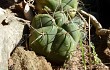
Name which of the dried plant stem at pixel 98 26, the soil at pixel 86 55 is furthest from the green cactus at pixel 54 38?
the dried plant stem at pixel 98 26

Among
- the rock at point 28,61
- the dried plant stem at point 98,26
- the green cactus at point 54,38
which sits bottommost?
the rock at point 28,61

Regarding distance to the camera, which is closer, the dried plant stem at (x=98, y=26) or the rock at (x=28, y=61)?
the rock at (x=28, y=61)

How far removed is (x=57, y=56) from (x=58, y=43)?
0.12 m

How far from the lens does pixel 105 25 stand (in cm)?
372

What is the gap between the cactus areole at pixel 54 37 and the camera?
292cm

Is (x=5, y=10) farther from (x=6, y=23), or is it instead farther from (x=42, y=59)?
(x=42, y=59)

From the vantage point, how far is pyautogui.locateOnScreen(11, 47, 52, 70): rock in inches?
105

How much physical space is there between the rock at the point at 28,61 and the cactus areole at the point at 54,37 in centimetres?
15

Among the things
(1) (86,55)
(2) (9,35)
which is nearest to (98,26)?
(1) (86,55)

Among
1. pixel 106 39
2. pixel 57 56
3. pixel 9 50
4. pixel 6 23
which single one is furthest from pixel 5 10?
pixel 106 39

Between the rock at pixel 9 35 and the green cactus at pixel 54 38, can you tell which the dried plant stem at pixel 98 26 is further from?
the rock at pixel 9 35

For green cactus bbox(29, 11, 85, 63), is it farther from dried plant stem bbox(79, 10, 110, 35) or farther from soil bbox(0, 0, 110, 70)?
dried plant stem bbox(79, 10, 110, 35)

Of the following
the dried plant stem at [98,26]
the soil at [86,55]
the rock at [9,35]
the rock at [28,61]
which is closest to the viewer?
the rock at [28,61]

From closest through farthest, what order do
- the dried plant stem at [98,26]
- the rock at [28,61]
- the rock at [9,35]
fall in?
the rock at [28,61] → the rock at [9,35] → the dried plant stem at [98,26]
